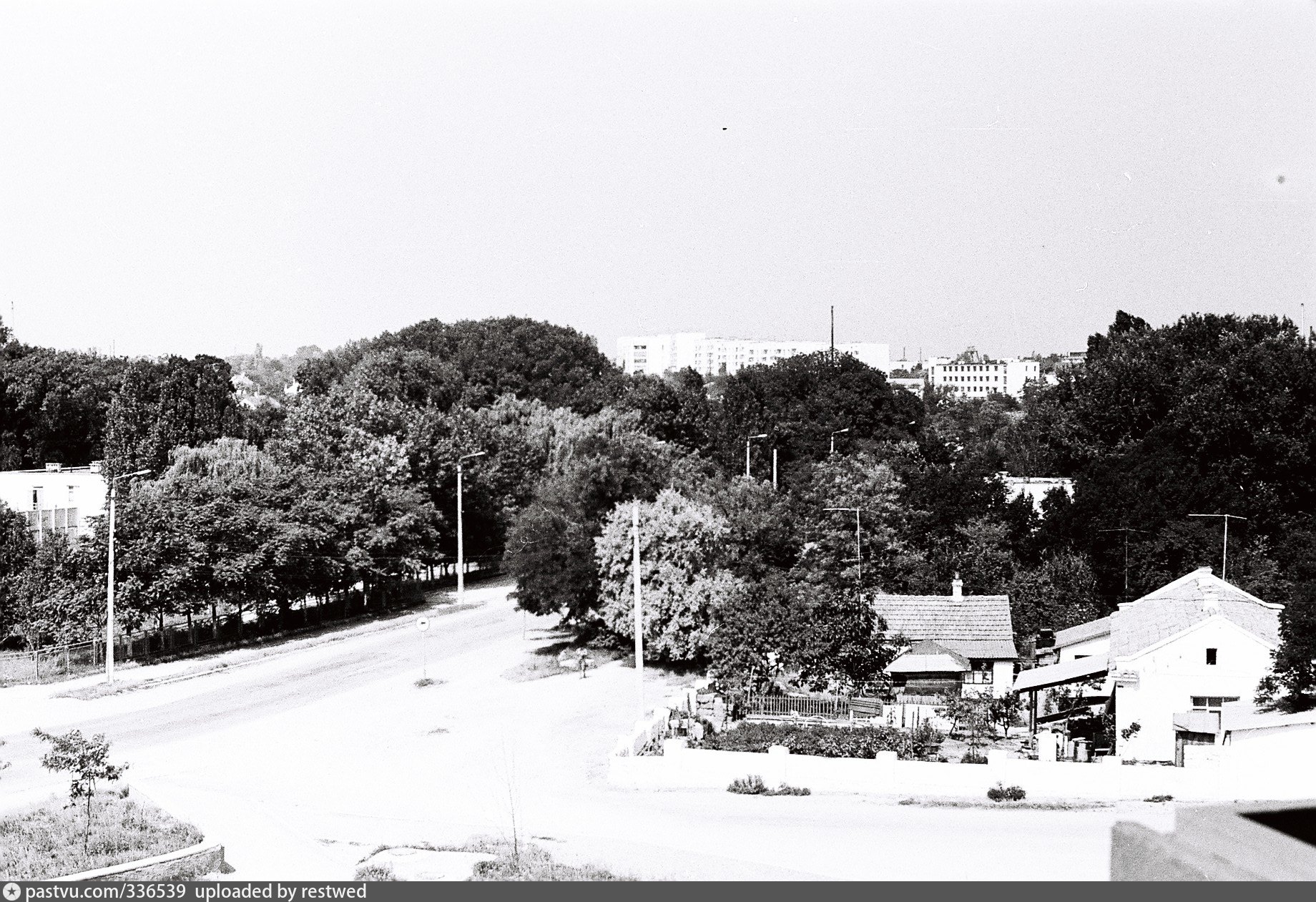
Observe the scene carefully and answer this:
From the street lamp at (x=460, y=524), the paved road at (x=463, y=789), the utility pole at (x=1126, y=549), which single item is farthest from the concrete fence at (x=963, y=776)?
the utility pole at (x=1126, y=549)

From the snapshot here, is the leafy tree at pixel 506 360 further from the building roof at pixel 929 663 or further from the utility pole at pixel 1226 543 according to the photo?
the building roof at pixel 929 663

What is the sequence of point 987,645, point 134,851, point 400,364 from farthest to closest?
point 400,364 < point 987,645 < point 134,851

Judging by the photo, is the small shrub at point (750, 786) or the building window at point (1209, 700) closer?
the small shrub at point (750, 786)

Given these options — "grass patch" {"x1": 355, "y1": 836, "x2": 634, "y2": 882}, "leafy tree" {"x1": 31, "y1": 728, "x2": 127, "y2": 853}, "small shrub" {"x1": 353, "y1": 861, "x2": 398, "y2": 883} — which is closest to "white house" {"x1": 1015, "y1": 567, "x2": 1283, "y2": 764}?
"grass patch" {"x1": 355, "y1": 836, "x2": 634, "y2": 882}

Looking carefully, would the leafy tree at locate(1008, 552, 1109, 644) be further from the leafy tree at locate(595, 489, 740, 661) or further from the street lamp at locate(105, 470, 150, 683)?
the street lamp at locate(105, 470, 150, 683)

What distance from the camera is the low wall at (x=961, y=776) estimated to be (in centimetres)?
2091

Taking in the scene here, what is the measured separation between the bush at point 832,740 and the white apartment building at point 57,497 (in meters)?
30.2

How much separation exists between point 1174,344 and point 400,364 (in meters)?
37.9

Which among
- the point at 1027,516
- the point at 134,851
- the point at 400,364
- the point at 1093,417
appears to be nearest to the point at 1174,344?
the point at 1093,417

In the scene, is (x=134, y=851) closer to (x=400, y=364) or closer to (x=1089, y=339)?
(x=400, y=364)

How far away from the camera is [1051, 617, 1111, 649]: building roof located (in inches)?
1390

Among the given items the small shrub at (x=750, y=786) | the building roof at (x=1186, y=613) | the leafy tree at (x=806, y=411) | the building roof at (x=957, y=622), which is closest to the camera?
the small shrub at (x=750, y=786)

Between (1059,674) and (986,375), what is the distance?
171 metres

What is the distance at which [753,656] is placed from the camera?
97.8 feet
